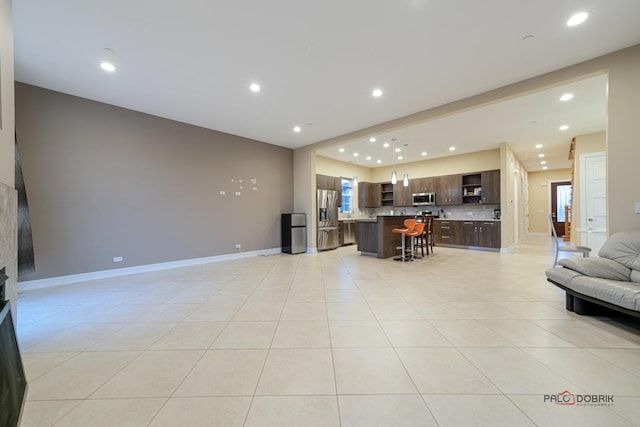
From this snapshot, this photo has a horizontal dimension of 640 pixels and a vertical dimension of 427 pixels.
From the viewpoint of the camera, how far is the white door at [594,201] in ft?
17.3

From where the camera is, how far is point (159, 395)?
1537 millimetres

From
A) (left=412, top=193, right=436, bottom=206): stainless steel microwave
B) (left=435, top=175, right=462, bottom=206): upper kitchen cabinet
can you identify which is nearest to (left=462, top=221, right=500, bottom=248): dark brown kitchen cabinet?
(left=435, top=175, right=462, bottom=206): upper kitchen cabinet

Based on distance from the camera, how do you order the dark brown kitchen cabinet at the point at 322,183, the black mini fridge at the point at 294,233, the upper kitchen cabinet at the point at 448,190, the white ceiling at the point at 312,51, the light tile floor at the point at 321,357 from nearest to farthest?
1. the light tile floor at the point at 321,357
2. the white ceiling at the point at 312,51
3. the black mini fridge at the point at 294,233
4. the dark brown kitchen cabinet at the point at 322,183
5. the upper kitchen cabinet at the point at 448,190

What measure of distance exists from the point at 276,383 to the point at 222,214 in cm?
500

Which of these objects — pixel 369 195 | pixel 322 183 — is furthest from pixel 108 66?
pixel 369 195

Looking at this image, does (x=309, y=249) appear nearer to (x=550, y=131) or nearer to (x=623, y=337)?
(x=623, y=337)

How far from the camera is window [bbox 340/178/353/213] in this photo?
9352mm

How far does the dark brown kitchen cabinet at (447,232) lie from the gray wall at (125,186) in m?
5.92

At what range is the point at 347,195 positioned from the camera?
9.51m

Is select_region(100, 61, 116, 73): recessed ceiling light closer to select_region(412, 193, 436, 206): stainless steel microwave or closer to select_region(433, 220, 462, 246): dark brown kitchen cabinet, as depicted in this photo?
select_region(412, 193, 436, 206): stainless steel microwave

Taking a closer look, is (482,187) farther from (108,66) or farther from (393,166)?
(108,66)

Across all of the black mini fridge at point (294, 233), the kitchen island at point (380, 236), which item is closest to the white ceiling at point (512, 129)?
the kitchen island at point (380, 236)

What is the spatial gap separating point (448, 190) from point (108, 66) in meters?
8.85

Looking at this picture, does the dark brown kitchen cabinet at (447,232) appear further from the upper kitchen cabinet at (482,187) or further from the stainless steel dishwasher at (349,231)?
the stainless steel dishwasher at (349,231)
